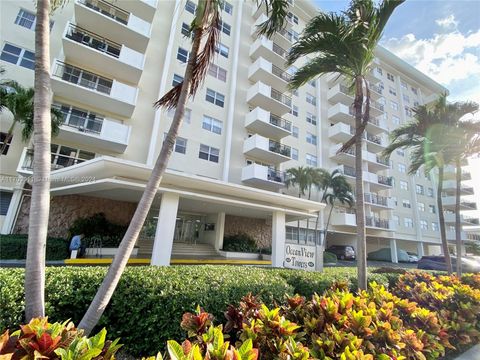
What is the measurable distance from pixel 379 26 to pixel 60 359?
9302 millimetres

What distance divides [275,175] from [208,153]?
6.40 m

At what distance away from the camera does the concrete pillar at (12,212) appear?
13.8 meters

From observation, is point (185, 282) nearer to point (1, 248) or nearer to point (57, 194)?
point (1, 248)

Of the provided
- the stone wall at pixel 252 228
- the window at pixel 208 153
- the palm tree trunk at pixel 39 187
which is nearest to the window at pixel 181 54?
the window at pixel 208 153

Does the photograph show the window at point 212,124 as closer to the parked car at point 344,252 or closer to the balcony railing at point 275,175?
the balcony railing at point 275,175

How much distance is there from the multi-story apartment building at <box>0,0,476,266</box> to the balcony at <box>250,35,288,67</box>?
14 cm

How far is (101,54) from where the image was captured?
16078 mm

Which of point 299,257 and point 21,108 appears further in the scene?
point 21,108

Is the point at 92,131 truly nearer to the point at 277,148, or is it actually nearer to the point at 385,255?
the point at 277,148

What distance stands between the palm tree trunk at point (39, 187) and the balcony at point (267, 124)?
19496mm

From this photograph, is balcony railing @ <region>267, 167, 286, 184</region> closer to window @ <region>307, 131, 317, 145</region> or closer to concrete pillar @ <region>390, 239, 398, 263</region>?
window @ <region>307, 131, 317, 145</region>

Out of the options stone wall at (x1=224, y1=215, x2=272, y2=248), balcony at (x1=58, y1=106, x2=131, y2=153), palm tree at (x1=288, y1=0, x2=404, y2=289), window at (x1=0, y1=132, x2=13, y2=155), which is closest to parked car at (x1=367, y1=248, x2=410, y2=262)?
stone wall at (x1=224, y1=215, x2=272, y2=248)

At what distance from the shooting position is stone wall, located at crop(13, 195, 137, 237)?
571 inches

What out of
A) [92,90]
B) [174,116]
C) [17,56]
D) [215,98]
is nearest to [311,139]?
[215,98]
